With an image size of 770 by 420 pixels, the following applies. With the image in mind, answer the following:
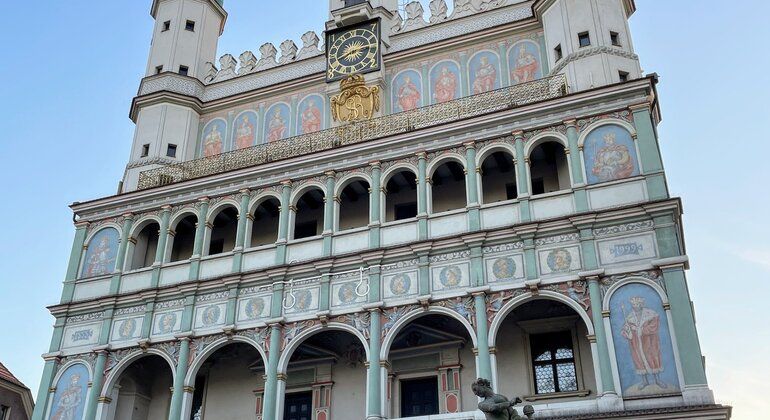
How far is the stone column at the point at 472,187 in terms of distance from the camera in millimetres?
20000

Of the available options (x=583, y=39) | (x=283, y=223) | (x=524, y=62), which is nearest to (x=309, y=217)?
(x=283, y=223)

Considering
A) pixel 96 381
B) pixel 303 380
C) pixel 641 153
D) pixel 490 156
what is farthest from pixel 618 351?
pixel 96 381

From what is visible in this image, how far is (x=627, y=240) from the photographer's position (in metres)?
18.3

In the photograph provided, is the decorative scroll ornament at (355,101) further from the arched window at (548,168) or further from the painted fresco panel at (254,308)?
the painted fresco panel at (254,308)

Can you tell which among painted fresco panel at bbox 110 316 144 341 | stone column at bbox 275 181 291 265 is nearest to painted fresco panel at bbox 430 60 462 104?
stone column at bbox 275 181 291 265

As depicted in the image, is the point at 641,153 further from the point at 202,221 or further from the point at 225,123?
the point at 225,123

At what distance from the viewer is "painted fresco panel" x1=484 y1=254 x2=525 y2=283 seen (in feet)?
62.0

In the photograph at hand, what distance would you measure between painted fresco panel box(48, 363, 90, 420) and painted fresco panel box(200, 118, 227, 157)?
8.71 m

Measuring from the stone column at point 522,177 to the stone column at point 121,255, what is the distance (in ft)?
41.4

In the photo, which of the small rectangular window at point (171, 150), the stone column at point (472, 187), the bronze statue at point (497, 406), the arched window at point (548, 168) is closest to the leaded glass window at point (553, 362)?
the stone column at point (472, 187)

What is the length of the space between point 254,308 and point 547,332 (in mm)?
8153

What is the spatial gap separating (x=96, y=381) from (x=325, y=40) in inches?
527

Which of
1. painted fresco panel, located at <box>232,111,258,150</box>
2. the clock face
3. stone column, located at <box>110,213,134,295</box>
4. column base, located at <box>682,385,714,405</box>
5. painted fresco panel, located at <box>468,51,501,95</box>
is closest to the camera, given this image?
column base, located at <box>682,385,714,405</box>

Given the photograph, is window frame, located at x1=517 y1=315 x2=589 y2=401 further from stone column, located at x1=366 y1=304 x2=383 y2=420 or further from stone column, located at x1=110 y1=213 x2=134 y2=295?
stone column, located at x1=110 y1=213 x2=134 y2=295
